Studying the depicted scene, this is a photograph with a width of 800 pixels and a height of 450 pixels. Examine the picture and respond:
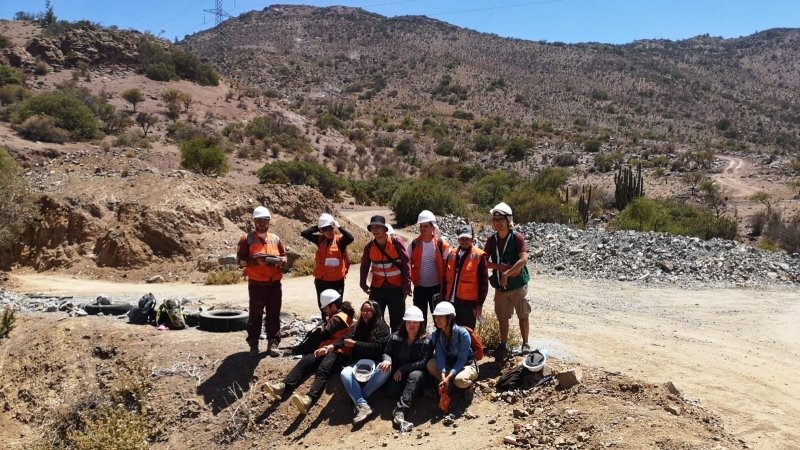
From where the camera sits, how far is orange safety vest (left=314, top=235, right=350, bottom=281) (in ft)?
24.8

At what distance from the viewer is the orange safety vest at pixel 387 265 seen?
281 inches

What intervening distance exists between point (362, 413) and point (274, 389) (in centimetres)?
111

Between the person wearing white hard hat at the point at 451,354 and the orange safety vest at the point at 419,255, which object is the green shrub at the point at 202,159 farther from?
the person wearing white hard hat at the point at 451,354

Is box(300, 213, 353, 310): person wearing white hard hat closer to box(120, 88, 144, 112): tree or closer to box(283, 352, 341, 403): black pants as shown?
box(283, 352, 341, 403): black pants

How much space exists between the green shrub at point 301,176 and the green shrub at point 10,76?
2027cm

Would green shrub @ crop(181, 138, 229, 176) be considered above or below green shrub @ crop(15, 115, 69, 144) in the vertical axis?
below

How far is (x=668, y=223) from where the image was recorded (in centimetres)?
2398

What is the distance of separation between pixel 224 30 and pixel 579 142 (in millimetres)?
72681

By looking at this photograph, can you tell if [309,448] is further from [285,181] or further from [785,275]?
[285,181]

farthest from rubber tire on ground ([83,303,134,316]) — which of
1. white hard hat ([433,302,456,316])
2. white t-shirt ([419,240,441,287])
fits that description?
white hard hat ([433,302,456,316])

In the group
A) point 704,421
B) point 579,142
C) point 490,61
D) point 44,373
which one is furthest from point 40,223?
point 490,61

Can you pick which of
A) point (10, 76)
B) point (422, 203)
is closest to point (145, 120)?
point (10, 76)

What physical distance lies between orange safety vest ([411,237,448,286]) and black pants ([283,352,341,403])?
50.2 inches

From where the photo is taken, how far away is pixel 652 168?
144 feet
